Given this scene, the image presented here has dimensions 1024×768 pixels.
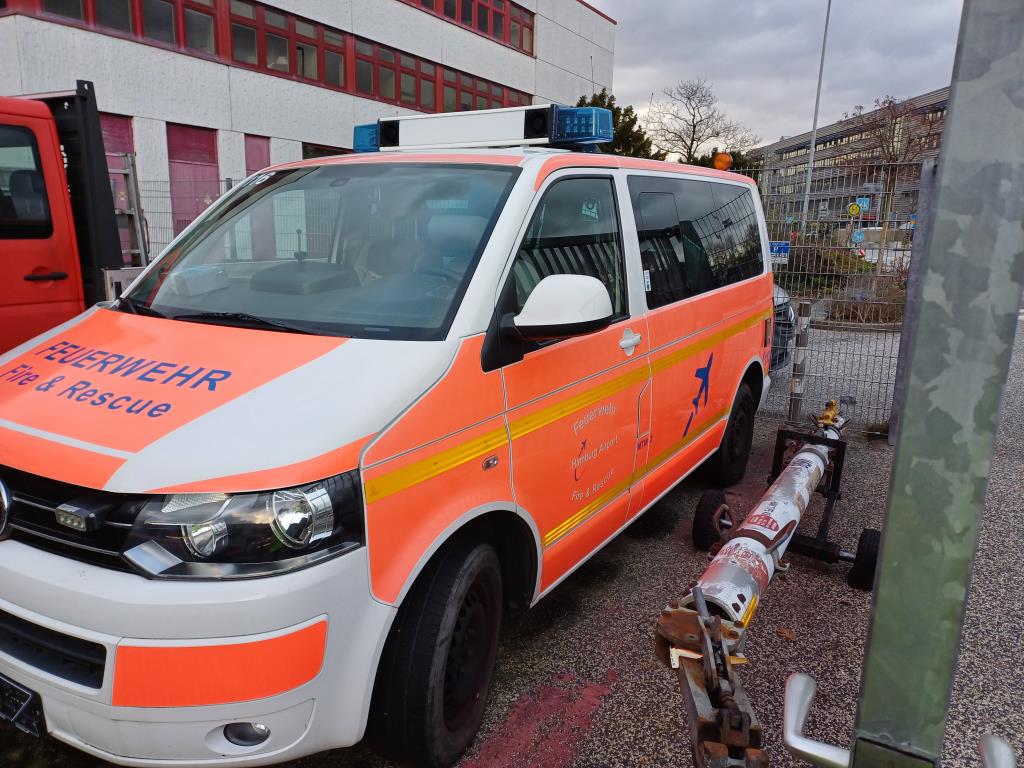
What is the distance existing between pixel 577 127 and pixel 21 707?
302cm

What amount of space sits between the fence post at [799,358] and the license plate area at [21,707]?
18.3 ft

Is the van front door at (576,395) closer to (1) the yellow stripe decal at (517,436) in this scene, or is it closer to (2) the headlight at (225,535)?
(1) the yellow stripe decal at (517,436)

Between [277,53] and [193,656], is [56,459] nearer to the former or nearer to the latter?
[193,656]

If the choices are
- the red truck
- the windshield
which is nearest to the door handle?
the windshield

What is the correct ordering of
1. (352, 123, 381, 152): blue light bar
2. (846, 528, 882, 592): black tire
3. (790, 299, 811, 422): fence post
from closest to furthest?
(846, 528, 882, 592): black tire < (352, 123, 381, 152): blue light bar < (790, 299, 811, 422): fence post

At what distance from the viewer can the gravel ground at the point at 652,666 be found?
256 cm

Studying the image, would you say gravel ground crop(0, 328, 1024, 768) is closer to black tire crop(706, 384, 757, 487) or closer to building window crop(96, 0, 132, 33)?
black tire crop(706, 384, 757, 487)

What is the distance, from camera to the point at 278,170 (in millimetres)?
3396

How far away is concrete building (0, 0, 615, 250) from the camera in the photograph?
1365 cm

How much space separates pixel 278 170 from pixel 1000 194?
3092 millimetres

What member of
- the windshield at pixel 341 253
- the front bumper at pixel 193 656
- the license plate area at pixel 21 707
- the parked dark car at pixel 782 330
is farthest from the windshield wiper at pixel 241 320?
the parked dark car at pixel 782 330

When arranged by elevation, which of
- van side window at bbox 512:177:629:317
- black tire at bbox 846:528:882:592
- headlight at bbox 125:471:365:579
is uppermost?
van side window at bbox 512:177:629:317

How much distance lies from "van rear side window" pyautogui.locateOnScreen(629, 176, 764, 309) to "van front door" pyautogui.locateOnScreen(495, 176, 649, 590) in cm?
31

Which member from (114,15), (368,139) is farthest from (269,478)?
(114,15)
